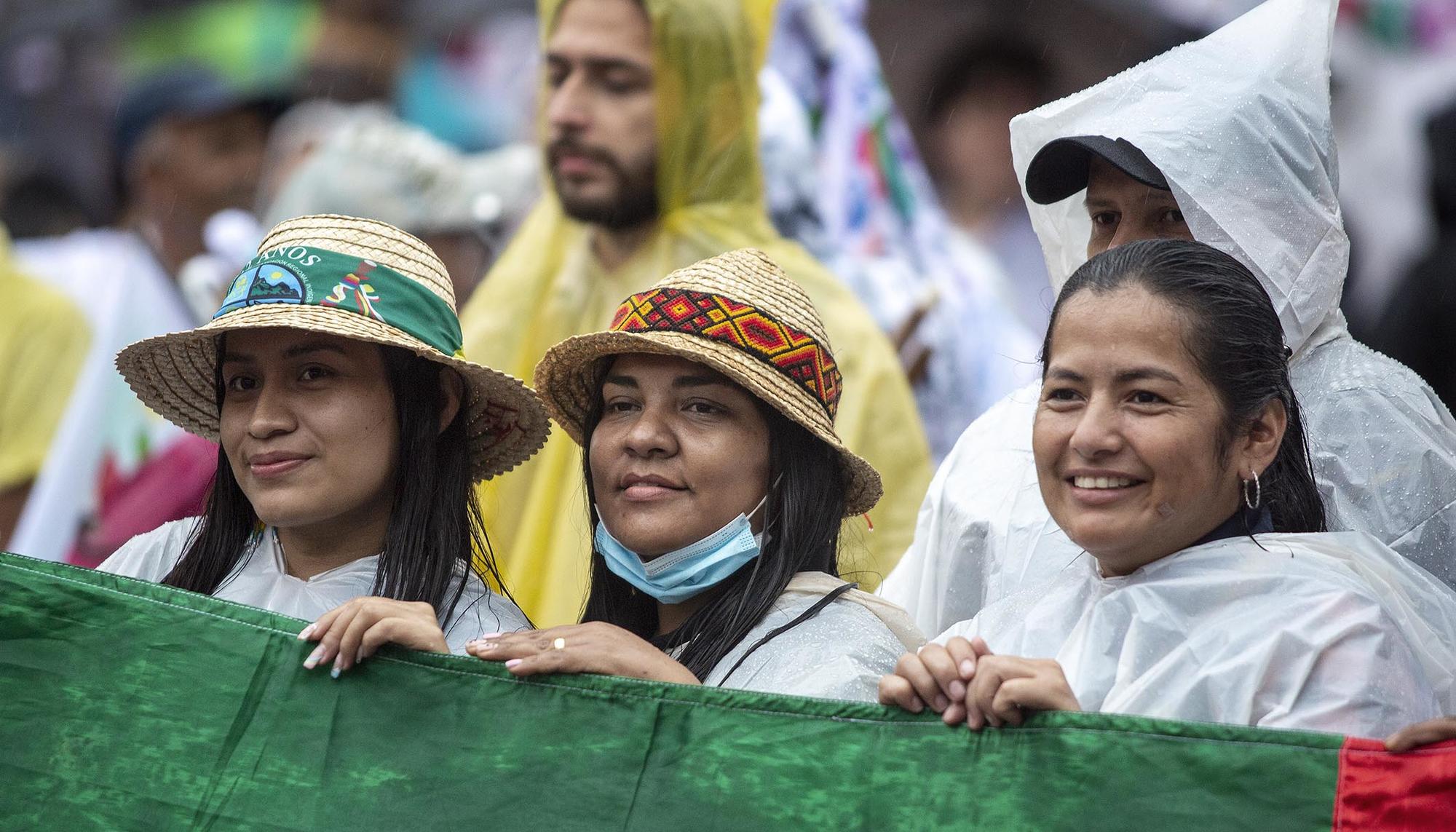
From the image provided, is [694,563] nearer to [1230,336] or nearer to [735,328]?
[735,328]

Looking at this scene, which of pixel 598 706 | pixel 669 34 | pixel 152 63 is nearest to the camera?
pixel 598 706

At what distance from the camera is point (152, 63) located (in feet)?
31.2

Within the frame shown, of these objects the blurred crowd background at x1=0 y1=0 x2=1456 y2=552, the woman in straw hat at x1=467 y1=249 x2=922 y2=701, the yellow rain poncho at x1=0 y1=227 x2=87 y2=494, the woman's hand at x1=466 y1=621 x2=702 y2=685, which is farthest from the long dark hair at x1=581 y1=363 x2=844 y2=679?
the yellow rain poncho at x1=0 y1=227 x2=87 y2=494

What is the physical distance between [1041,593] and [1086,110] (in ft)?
3.68

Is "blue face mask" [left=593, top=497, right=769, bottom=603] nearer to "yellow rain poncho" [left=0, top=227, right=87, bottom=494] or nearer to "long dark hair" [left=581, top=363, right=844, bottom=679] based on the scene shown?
"long dark hair" [left=581, top=363, right=844, bottom=679]

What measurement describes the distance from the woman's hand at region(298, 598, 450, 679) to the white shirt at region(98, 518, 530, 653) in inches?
13.2

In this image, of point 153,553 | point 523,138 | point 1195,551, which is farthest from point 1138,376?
point 523,138

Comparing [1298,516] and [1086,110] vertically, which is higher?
[1086,110]

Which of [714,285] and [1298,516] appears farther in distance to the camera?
[714,285]

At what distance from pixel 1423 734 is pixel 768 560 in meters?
1.23

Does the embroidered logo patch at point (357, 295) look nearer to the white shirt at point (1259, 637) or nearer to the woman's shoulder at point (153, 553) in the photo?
the woman's shoulder at point (153, 553)

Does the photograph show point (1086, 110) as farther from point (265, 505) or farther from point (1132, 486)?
point (265, 505)

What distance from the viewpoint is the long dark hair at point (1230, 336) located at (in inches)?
98.7

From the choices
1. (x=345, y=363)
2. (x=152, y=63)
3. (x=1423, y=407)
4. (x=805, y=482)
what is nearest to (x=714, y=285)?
(x=805, y=482)
